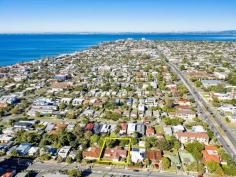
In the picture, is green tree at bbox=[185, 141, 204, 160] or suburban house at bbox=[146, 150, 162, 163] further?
green tree at bbox=[185, 141, 204, 160]

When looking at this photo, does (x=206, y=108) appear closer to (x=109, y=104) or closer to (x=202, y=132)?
(x=202, y=132)

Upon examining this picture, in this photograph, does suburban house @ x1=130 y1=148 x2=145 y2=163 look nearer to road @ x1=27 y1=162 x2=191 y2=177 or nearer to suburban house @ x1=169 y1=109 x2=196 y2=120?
road @ x1=27 y1=162 x2=191 y2=177

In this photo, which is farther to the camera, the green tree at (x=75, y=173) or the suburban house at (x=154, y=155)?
the suburban house at (x=154, y=155)

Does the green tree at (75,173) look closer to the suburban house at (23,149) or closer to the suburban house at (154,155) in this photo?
the suburban house at (23,149)

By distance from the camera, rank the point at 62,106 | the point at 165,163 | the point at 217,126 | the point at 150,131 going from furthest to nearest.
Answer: the point at 62,106
the point at 217,126
the point at 150,131
the point at 165,163

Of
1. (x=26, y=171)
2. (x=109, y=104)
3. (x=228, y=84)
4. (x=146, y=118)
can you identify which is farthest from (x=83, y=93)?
(x=228, y=84)

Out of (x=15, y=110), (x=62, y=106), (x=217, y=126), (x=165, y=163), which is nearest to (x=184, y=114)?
(x=217, y=126)

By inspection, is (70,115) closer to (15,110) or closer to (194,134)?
(15,110)

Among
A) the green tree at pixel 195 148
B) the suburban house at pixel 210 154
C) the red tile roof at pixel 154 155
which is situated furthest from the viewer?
the green tree at pixel 195 148

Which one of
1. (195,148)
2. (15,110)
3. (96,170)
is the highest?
(195,148)

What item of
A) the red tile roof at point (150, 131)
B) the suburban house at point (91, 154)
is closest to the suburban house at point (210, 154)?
the red tile roof at point (150, 131)

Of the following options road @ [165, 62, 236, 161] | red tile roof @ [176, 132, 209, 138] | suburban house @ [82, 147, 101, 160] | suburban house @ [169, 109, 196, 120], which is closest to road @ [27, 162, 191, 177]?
suburban house @ [82, 147, 101, 160]
